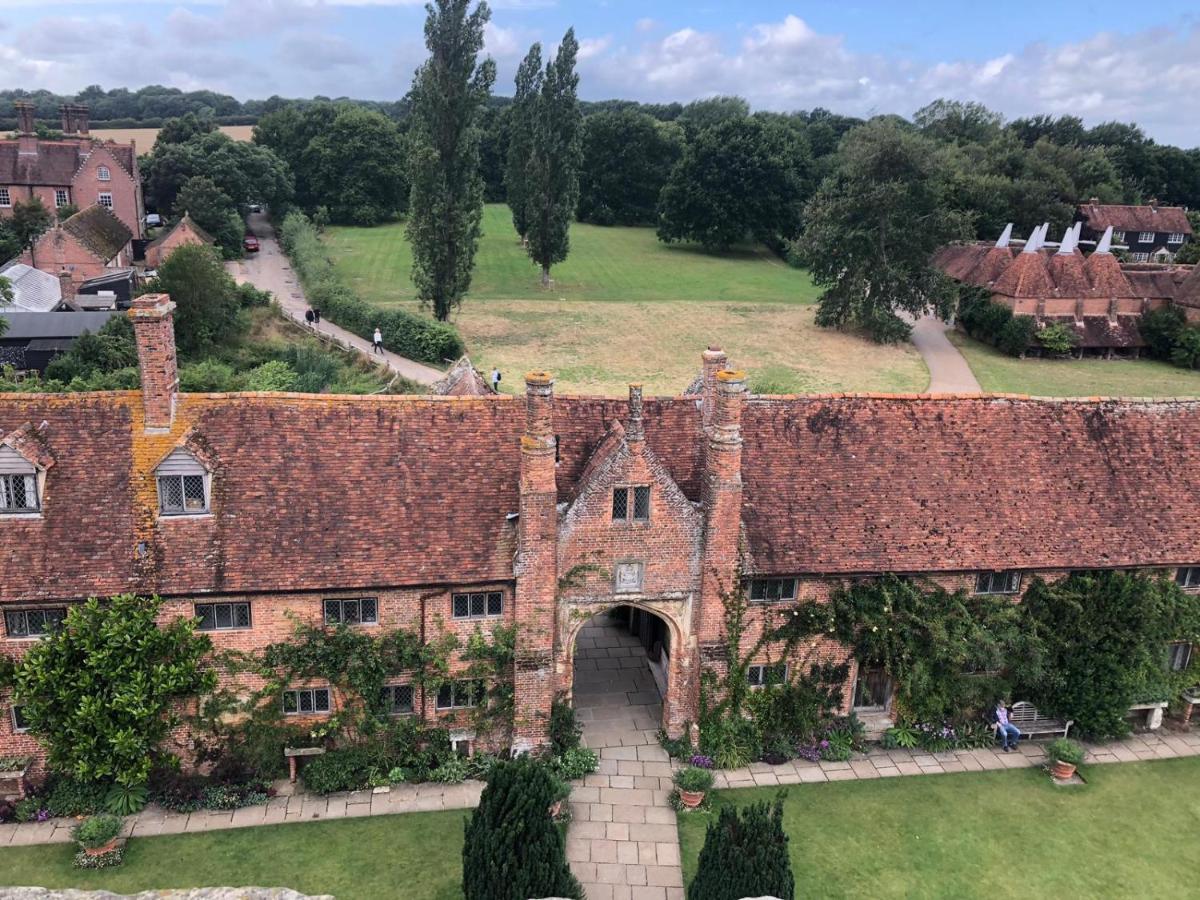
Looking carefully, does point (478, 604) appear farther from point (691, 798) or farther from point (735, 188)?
point (735, 188)

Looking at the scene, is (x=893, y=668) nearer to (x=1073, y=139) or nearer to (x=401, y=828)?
(x=401, y=828)

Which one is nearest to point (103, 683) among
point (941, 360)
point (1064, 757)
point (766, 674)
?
point (766, 674)

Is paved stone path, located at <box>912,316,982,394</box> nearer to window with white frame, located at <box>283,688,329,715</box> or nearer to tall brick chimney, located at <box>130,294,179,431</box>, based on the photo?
window with white frame, located at <box>283,688,329,715</box>

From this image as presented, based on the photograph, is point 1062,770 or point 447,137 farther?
point 447,137

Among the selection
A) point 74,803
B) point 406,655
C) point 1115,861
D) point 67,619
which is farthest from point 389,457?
point 1115,861

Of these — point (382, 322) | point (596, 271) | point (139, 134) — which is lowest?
point (382, 322)

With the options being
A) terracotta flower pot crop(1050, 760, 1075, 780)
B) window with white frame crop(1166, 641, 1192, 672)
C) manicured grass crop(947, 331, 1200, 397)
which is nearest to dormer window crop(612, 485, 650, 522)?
terracotta flower pot crop(1050, 760, 1075, 780)

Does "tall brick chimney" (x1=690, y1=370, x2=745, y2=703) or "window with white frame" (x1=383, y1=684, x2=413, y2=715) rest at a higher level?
"tall brick chimney" (x1=690, y1=370, x2=745, y2=703)
